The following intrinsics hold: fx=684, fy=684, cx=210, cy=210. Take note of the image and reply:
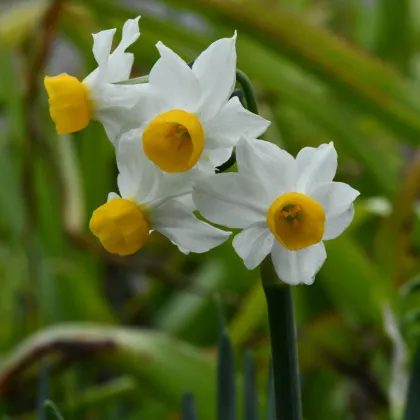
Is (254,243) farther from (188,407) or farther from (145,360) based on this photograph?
(145,360)

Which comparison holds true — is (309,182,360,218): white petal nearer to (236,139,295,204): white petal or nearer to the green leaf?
(236,139,295,204): white petal

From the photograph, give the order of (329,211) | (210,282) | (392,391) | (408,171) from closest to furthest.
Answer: (329,211), (392,391), (408,171), (210,282)

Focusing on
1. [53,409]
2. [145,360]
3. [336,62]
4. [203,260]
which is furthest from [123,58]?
[203,260]

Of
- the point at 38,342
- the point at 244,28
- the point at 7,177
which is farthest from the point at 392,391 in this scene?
the point at 7,177

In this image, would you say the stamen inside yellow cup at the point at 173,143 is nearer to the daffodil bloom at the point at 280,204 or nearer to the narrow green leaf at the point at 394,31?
the daffodil bloom at the point at 280,204

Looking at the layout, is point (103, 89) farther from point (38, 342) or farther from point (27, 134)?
point (27, 134)

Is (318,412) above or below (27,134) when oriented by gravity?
below

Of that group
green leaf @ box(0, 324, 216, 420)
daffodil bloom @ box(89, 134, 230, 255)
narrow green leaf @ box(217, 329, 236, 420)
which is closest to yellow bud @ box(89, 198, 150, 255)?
daffodil bloom @ box(89, 134, 230, 255)

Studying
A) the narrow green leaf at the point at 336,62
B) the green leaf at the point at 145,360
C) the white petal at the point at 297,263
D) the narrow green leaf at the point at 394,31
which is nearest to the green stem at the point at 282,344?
the white petal at the point at 297,263
